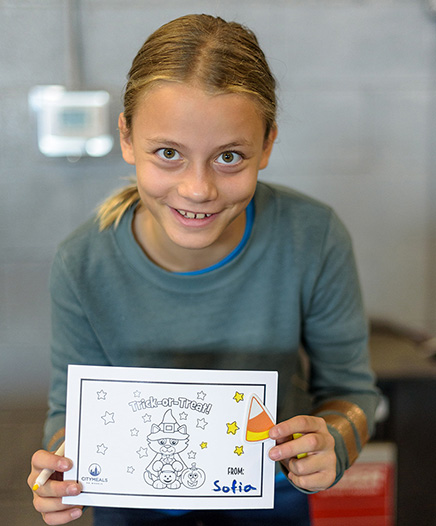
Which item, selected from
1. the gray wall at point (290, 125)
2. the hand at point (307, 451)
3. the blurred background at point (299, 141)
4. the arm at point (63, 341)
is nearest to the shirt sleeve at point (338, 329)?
the hand at point (307, 451)

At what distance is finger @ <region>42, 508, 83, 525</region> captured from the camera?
749mm

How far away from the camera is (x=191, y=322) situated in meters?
0.89

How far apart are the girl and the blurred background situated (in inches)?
22.1

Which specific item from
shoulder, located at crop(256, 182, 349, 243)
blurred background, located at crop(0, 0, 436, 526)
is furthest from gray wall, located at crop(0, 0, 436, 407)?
shoulder, located at crop(256, 182, 349, 243)

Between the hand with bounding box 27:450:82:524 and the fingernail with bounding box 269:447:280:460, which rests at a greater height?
the fingernail with bounding box 269:447:280:460

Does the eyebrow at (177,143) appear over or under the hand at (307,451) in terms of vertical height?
over

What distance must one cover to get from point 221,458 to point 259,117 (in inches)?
16.0

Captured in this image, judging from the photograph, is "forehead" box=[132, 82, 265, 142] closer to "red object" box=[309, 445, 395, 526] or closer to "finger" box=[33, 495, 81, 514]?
"finger" box=[33, 495, 81, 514]

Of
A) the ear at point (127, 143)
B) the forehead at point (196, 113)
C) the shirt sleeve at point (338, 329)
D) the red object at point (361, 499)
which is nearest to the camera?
the forehead at point (196, 113)

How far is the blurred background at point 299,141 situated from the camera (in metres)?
1.51

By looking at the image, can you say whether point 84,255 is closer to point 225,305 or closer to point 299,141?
point 225,305

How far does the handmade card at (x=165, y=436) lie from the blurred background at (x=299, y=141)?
0.78m

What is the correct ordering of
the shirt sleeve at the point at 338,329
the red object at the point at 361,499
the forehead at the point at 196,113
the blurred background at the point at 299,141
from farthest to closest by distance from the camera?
the blurred background at the point at 299,141 < the red object at the point at 361,499 < the shirt sleeve at the point at 338,329 < the forehead at the point at 196,113

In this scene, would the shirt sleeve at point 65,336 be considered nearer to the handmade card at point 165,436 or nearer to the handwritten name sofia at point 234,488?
the handmade card at point 165,436
